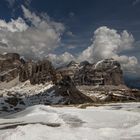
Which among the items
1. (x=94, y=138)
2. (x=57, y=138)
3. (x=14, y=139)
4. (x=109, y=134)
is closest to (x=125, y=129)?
(x=109, y=134)

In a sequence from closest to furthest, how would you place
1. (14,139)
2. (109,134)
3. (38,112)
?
(14,139)
(109,134)
(38,112)

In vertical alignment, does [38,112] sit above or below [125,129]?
above

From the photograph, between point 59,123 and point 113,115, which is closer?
point 59,123

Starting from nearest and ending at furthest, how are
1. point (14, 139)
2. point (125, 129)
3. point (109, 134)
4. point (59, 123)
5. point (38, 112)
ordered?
point (14, 139) → point (109, 134) → point (125, 129) → point (59, 123) → point (38, 112)

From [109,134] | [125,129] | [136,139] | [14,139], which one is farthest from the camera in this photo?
[125,129]

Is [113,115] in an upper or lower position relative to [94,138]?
upper

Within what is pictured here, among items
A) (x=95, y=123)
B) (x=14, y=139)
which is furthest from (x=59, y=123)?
(x=14, y=139)

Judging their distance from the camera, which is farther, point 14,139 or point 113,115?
point 113,115

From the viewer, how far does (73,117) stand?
4497 centimetres

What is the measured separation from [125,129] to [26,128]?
37.1 ft

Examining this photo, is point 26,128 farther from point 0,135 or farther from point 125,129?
point 125,129

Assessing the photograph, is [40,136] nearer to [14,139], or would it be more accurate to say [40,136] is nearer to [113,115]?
[14,139]

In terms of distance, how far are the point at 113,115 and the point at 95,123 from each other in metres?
6.20

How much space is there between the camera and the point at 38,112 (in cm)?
4912
